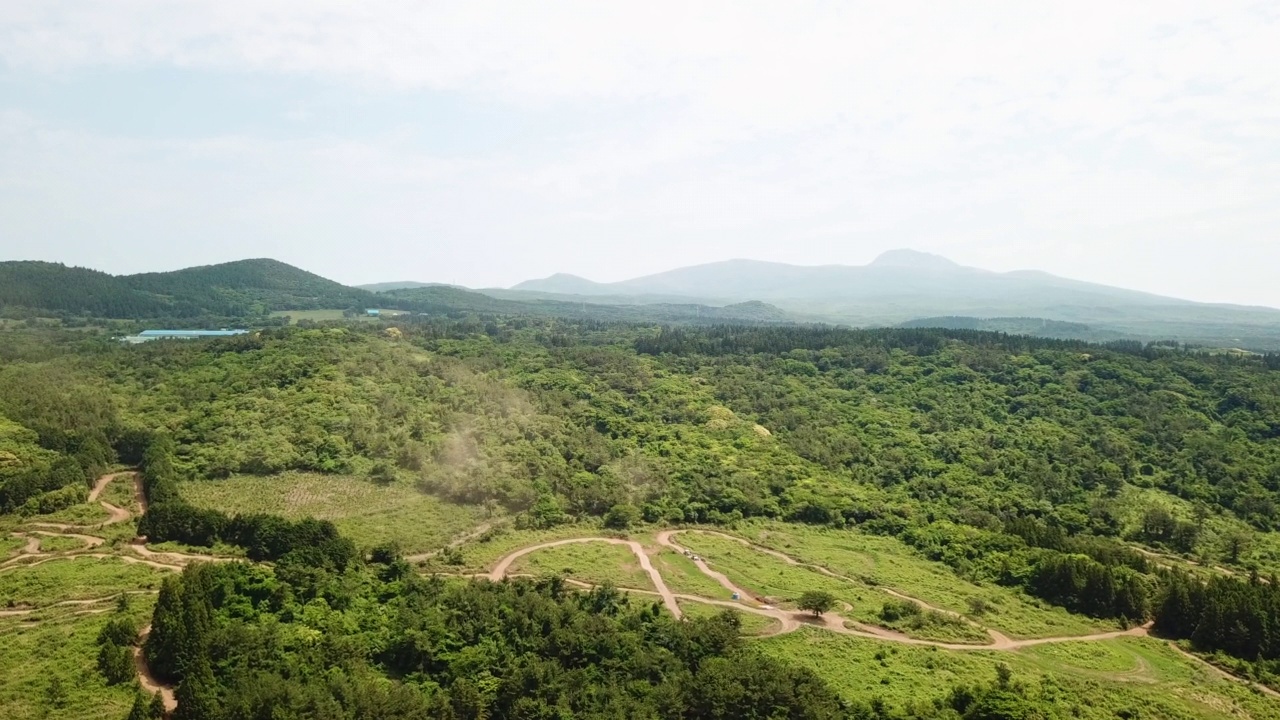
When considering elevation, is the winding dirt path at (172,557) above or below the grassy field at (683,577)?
above

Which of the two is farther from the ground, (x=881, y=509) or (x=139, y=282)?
(x=139, y=282)

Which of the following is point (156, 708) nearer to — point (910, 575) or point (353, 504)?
point (353, 504)

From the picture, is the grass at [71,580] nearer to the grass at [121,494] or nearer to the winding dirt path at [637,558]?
the grass at [121,494]

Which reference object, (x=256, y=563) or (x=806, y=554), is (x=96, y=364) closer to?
(x=256, y=563)

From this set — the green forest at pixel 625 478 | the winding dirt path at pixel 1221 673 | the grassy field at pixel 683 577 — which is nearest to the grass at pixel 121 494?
the green forest at pixel 625 478

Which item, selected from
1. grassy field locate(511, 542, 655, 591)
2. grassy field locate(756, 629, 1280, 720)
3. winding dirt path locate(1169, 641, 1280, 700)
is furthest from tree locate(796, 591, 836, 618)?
winding dirt path locate(1169, 641, 1280, 700)

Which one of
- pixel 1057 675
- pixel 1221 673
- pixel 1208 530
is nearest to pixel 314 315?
pixel 1057 675

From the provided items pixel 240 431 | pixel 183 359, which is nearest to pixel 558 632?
pixel 240 431
